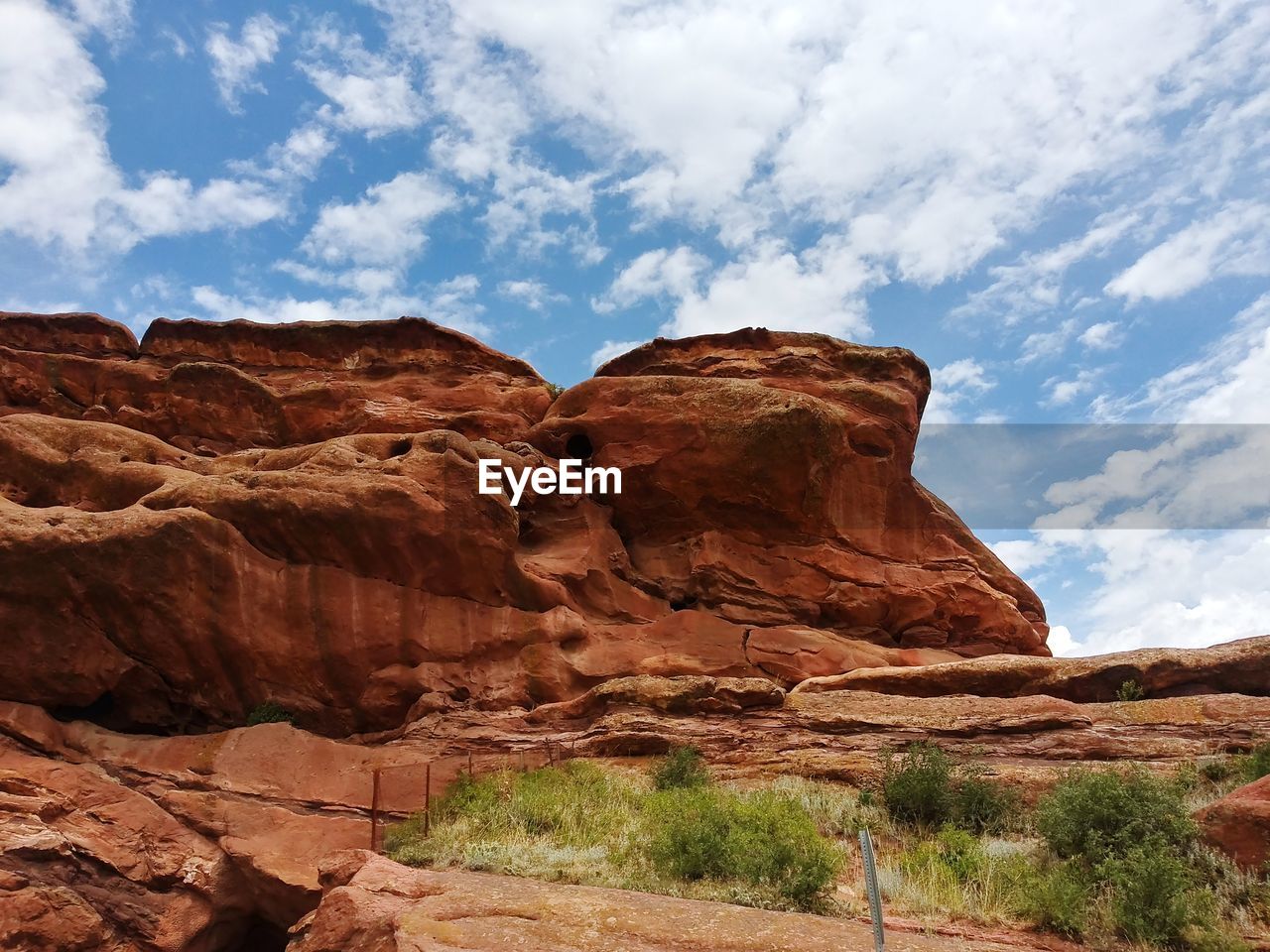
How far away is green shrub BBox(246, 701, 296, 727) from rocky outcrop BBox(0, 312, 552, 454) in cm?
953

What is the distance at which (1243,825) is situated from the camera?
946 centimetres

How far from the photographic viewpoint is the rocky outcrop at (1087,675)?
1657cm

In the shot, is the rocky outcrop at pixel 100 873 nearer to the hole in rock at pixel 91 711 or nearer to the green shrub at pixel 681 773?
the hole in rock at pixel 91 711

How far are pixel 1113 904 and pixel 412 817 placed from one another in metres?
10.3

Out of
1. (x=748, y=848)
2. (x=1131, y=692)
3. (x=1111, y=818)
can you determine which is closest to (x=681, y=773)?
(x=748, y=848)

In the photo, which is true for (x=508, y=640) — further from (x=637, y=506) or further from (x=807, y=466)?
(x=807, y=466)

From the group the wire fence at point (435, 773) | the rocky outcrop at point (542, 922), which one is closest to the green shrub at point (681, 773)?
the wire fence at point (435, 773)

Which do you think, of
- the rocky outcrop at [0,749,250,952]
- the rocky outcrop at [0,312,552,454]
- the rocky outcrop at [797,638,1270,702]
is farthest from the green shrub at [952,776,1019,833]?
the rocky outcrop at [0,312,552,454]

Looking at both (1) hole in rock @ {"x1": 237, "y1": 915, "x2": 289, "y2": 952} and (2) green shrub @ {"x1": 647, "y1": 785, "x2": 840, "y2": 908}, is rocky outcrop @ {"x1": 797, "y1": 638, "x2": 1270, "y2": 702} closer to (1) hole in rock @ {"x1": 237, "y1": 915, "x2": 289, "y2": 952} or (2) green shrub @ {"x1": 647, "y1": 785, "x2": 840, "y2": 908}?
(2) green shrub @ {"x1": 647, "y1": 785, "x2": 840, "y2": 908}

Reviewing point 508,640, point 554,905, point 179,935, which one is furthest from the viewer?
point 508,640

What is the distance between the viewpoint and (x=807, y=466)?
2275 centimetres

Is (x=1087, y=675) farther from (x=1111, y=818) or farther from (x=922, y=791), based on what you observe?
(x=1111, y=818)

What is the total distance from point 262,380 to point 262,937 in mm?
17608

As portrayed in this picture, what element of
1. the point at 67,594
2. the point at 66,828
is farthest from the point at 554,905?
the point at 67,594
